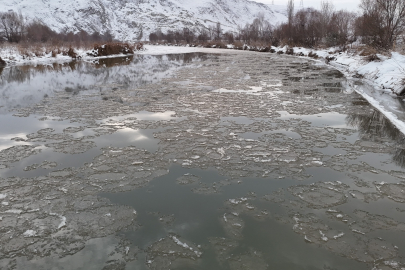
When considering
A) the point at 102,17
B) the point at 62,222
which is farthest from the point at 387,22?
Answer: the point at 102,17

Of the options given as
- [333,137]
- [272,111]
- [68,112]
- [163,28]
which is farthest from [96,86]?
[163,28]

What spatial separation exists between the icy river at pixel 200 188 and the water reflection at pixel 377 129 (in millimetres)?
39

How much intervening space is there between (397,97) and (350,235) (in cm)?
943

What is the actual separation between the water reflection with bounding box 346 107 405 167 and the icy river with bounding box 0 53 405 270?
0.04 metres

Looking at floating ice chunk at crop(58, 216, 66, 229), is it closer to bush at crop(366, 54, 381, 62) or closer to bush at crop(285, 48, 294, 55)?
bush at crop(366, 54, 381, 62)

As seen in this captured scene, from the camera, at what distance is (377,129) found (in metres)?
7.09

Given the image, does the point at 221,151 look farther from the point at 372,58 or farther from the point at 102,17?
the point at 102,17

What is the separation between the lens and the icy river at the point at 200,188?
313 centimetres

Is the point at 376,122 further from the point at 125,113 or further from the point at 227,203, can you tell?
the point at 125,113

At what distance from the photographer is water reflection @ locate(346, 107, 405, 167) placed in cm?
578

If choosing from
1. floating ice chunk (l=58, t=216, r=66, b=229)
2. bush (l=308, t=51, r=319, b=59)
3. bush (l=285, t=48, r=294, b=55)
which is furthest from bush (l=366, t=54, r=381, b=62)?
bush (l=285, t=48, r=294, b=55)

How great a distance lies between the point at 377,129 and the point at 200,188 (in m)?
5.06

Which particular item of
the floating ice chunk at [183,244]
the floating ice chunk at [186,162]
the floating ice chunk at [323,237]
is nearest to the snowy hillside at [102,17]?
the floating ice chunk at [186,162]

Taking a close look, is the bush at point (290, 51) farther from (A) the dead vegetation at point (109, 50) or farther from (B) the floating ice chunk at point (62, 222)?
(B) the floating ice chunk at point (62, 222)
